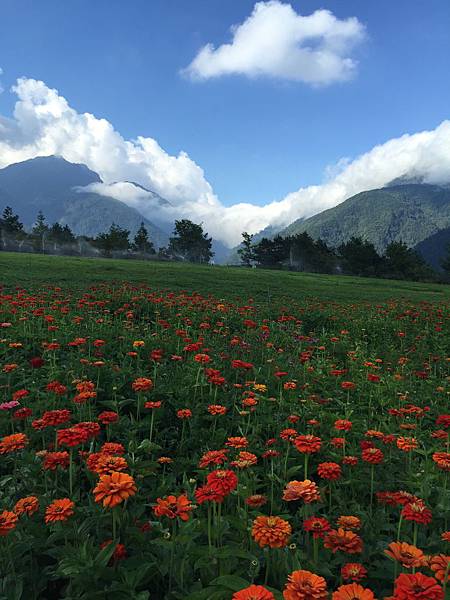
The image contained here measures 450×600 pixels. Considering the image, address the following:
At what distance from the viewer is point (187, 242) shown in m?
90.6

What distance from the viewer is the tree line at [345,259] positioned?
69938 millimetres

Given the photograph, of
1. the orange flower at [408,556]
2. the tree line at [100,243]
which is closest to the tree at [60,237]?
the tree line at [100,243]

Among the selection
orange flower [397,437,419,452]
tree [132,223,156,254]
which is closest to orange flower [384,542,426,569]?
orange flower [397,437,419,452]

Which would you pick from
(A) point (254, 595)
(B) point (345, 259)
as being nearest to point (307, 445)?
(A) point (254, 595)

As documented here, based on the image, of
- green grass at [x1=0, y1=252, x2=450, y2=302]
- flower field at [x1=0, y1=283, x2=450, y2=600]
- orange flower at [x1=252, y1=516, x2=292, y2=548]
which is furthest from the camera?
green grass at [x1=0, y1=252, x2=450, y2=302]

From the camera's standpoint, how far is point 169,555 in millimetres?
1979

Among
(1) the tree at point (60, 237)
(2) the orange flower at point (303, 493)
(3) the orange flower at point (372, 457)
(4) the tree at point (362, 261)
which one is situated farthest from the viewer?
(1) the tree at point (60, 237)

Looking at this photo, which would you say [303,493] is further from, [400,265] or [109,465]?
[400,265]

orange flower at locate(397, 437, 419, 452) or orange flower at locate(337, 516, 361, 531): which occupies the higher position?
orange flower at locate(397, 437, 419, 452)

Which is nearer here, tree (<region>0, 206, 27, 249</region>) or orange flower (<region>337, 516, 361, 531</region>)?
orange flower (<region>337, 516, 361, 531</region>)

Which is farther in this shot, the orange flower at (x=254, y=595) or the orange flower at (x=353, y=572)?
the orange flower at (x=353, y=572)

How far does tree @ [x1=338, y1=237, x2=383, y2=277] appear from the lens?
6931 cm

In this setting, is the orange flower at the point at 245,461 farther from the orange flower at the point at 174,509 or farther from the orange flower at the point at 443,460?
the orange flower at the point at 443,460

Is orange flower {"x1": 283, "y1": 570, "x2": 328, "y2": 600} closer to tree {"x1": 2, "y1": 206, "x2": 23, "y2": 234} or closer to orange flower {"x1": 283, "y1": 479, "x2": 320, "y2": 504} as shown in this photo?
orange flower {"x1": 283, "y1": 479, "x2": 320, "y2": 504}
